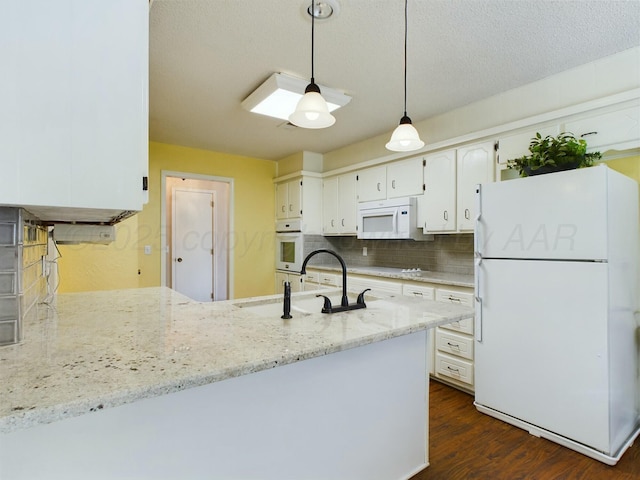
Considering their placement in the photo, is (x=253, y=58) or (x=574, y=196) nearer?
(x=574, y=196)

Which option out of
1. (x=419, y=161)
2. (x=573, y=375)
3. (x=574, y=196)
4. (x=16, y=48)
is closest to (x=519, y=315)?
(x=573, y=375)

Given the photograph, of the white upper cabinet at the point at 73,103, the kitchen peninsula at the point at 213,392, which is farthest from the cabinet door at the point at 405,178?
the white upper cabinet at the point at 73,103

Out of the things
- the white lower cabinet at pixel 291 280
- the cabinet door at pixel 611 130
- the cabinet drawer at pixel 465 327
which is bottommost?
the cabinet drawer at pixel 465 327

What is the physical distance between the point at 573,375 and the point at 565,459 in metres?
0.46

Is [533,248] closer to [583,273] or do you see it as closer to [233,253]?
[583,273]

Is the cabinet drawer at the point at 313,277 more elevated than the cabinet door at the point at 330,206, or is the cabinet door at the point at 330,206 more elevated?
the cabinet door at the point at 330,206

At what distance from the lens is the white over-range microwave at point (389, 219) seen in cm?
340

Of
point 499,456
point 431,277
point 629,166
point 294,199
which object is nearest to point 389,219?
point 431,277

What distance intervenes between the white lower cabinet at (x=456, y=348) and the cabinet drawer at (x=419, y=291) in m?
0.06

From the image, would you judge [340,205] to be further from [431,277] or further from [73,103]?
[73,103]

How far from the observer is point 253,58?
88.7 inches

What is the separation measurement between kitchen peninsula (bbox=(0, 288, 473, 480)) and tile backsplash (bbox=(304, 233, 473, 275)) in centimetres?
178

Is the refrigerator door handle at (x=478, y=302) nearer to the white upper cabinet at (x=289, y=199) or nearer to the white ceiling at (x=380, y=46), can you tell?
the white ceiling at (x=380, y=46)

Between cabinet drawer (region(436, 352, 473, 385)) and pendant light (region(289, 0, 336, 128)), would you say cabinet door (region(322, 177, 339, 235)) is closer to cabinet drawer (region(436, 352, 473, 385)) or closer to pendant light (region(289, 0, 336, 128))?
cabinet drawer (region(436, 352, 473, 385))
